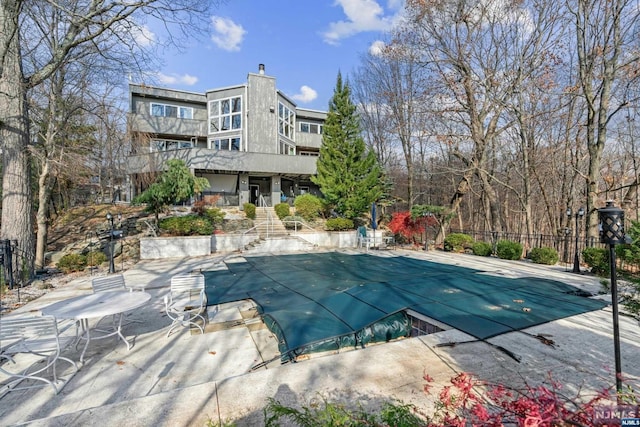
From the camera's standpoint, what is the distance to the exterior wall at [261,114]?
20031 mm

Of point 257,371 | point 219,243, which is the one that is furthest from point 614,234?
point 219,243

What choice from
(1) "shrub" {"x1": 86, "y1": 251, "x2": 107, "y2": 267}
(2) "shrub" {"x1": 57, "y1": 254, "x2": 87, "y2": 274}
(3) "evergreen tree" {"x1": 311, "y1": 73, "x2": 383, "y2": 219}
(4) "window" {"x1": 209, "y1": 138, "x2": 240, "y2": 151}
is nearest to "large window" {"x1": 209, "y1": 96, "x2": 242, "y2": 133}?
(4) "window" {"x1": 209, "y1": 138, "x2": 240, "y2": 151}

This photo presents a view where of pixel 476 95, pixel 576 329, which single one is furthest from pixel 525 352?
pixel 476 95

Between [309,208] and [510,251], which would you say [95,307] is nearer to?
[510,251]

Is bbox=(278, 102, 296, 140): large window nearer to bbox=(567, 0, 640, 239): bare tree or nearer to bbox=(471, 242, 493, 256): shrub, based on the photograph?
bbox=(471, 242, 493, 256): shrub

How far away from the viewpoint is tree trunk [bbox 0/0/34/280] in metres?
7.82

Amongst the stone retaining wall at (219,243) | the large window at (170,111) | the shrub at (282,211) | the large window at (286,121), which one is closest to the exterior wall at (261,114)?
the large window at (286,121)

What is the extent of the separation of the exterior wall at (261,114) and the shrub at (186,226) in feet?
28.6

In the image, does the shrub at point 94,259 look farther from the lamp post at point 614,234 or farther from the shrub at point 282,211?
the lamp post at point 614,234

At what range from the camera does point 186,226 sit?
12234 mm

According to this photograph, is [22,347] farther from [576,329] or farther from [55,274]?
[55,274]

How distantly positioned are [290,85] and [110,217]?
17.5 meters

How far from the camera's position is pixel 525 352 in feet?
11.5

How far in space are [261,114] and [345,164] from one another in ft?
24.9
